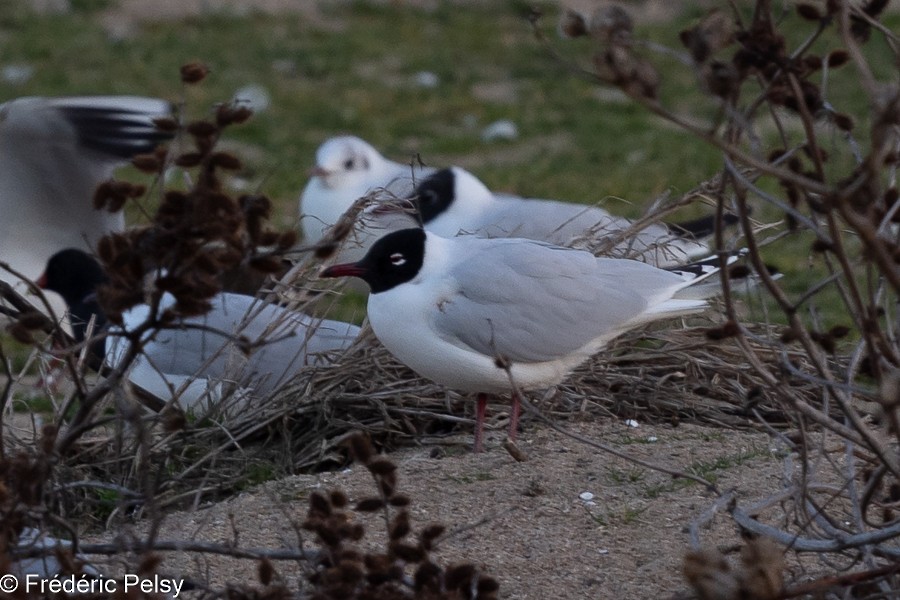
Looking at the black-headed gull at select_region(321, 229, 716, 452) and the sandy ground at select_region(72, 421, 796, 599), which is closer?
the sandy ground at select_region(72, 421, 796, 599)

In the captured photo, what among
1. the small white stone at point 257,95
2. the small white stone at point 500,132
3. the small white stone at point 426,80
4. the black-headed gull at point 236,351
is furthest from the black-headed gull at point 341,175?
the small white stone at point 426,80

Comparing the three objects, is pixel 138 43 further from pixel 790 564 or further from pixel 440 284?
pixel 790 564

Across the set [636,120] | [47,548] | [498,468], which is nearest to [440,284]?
[498,468]

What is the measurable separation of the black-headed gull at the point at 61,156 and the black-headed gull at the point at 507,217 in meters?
1.04

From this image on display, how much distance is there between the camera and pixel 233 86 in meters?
8.18

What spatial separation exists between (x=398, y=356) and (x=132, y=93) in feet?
17.2

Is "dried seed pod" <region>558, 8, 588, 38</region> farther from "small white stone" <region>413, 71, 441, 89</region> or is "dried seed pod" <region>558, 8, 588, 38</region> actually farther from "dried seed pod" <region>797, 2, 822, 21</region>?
"small white stone" <region>413, 71, 441, 89</region>

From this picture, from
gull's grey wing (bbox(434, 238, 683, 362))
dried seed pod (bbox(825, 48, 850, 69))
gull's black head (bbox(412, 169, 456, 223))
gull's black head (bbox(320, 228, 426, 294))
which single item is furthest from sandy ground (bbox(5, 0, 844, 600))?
gull's black head (bbox(412, 169, 456, 223))

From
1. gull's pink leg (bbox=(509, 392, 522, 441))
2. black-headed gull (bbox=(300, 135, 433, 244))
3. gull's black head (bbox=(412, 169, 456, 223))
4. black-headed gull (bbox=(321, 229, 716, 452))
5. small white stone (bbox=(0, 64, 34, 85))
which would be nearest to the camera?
black-headed gull (bbox=(321, 229, 716, 452))

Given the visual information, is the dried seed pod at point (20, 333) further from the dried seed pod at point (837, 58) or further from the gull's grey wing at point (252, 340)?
the gull's grey wing at point (252, 340)

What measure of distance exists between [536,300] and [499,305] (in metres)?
0.09

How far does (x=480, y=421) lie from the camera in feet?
10.4

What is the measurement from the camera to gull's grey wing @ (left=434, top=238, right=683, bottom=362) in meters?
3.04

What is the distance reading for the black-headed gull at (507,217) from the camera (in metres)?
4.45
